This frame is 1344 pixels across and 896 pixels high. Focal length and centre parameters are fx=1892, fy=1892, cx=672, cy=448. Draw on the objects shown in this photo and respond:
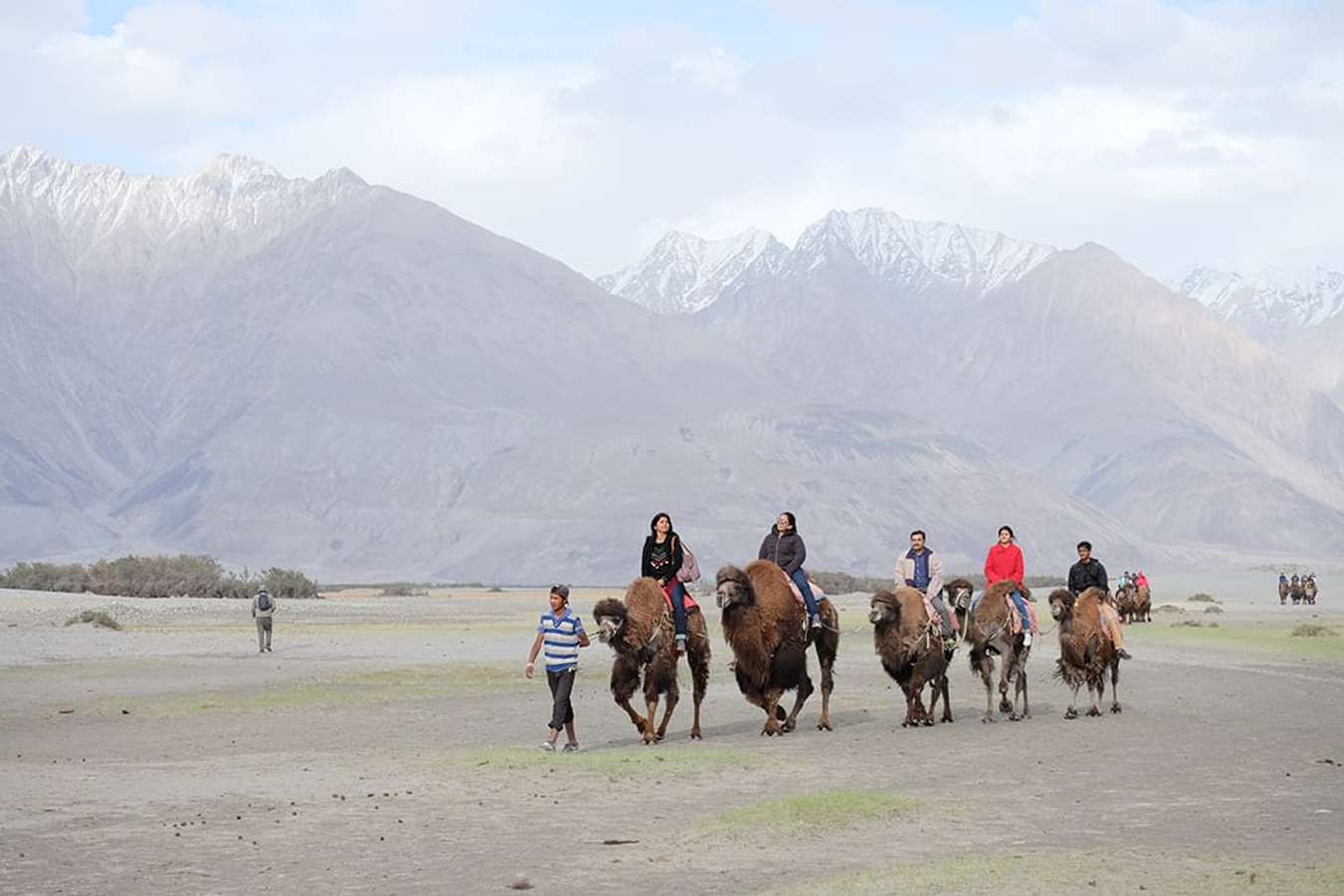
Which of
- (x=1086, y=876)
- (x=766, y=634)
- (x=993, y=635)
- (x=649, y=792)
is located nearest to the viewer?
(x=1086, y=876)

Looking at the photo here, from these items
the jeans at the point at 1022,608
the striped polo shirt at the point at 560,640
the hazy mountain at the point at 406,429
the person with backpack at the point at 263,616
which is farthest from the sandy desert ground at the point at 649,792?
the hazy mountain at the point at 406,429

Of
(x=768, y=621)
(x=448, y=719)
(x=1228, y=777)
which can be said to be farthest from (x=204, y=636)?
(x=1228, y=777)

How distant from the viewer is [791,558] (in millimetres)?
20266

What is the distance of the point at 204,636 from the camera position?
43.2 meters

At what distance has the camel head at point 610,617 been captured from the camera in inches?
727

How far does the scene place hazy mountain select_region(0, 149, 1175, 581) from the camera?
150m

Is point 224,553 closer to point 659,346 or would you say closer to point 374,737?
point 659,346

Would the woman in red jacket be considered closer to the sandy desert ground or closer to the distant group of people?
the distant group of people

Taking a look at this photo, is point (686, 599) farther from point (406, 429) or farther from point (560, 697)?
point (406, 429)

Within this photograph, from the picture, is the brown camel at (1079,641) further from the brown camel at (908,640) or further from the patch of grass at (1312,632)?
the patch of grass at (1312,632)

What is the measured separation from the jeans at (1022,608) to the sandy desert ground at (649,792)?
110 cm

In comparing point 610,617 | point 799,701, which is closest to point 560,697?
point 610,617

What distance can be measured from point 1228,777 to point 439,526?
13696 cm

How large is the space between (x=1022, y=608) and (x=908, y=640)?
186cm
